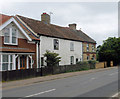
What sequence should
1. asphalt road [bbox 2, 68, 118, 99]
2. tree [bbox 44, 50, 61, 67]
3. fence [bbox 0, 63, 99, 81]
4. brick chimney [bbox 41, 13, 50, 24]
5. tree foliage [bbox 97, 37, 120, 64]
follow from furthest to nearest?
tree foliage [bbox 97, 37, 120, 64] < brick chimney [bbox 41, 13, 50, 24] < tree [bbox 44, 50, 61, 67] < fence [bbox 0, 63, 99, 81] < asphalt road [bbox 2, 68, 118, 99]

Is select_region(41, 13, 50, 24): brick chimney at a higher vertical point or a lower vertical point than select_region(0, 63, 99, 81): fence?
higher

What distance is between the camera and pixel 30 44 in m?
22.9

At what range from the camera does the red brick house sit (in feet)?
60.9

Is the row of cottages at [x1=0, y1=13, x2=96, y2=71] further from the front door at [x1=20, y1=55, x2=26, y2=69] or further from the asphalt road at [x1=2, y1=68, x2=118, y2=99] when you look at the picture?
the asphalt road at [x1=2, y1=68, x2=118, y2=99]

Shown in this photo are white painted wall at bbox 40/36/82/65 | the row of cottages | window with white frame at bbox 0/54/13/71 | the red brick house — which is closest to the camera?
window with white frame at bbox 0/54/13/71

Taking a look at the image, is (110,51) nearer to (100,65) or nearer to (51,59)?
(100,65)

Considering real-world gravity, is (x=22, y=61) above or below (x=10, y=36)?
below

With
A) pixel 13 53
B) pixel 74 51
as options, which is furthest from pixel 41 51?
pixel 74 51

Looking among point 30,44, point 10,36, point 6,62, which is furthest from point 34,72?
point 10,36

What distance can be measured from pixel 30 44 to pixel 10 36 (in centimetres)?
350

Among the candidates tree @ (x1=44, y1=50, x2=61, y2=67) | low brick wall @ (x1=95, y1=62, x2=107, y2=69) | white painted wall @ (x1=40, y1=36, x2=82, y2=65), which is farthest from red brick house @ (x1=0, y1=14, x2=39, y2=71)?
low brick wall @ (x1=95, y1=62, x2=107, y2=69)

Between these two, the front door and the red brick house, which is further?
the front door

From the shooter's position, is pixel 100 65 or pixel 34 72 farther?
pixel 100 65

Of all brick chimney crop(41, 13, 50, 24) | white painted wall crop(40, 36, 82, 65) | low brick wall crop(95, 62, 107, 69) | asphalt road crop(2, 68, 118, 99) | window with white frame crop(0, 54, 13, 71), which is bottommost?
asphalt road crop(2, 68, 118, 99)
